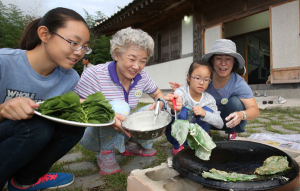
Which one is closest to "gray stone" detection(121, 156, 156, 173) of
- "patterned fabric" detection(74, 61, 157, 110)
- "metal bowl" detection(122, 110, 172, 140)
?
"metal bowl" detection(122, 110, 172, 140)

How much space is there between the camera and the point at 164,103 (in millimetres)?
2229

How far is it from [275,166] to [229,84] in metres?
1.33

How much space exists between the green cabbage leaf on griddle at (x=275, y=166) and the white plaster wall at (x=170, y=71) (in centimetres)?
614

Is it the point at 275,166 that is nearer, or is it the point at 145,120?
the point at 275,166

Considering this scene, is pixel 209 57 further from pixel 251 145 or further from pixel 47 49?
pixel 47 49

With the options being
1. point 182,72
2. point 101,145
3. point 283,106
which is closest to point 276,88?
point 283,106

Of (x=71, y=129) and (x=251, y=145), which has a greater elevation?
(x=71, y=129)

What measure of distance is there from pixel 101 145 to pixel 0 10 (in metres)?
19.9

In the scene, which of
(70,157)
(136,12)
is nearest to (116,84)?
(70,157)

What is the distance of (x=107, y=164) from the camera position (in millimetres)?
1857

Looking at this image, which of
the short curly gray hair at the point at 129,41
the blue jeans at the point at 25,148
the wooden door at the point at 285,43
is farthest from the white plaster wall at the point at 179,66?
the blue jeans at the point at 25,148

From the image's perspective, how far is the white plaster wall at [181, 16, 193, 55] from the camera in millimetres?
7180

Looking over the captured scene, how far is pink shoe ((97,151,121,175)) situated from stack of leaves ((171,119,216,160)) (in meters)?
0.73

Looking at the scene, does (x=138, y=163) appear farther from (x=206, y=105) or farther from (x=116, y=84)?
(x=206, y=105)
